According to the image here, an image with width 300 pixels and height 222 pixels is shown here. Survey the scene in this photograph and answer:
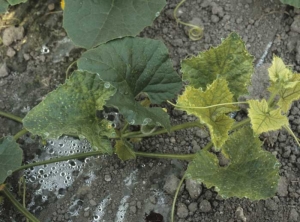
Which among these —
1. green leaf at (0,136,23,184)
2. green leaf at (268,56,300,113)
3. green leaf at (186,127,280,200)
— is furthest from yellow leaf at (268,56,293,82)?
green leaf at (0,136,23,184)

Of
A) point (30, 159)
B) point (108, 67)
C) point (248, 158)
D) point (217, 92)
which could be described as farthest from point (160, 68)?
point (30, 159)

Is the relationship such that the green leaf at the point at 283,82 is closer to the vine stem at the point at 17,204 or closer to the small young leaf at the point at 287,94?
the small young leaf at the point at 287,94

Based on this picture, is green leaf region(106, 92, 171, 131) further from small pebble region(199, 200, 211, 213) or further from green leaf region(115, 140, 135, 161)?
small pebble region(199, 200, 211, 213)

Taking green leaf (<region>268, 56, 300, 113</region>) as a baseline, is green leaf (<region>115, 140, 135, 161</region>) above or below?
below

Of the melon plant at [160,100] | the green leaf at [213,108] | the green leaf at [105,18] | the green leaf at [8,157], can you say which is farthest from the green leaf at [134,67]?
the green leaf at [8,157]

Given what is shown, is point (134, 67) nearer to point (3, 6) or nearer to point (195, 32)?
point (195, 32)

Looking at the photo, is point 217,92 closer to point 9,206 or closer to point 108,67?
point 108,67
